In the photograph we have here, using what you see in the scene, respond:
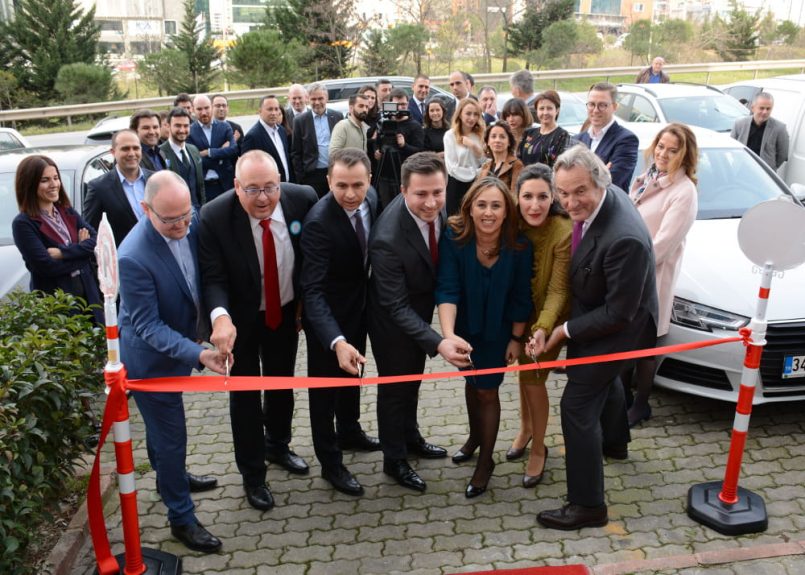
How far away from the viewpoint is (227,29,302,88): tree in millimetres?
→ 25812

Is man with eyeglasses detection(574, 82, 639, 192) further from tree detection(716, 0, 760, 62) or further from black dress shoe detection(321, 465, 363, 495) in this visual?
tree detection(716, 0, 760, 62)

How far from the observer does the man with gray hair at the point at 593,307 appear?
149 inches

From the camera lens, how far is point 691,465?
15.8 feet

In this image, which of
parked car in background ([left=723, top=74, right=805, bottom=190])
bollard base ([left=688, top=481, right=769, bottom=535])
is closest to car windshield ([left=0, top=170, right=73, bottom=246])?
bollard base ([left=688, top=481, right=769, bottom=535])

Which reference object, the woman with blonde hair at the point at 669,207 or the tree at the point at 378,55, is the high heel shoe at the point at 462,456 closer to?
the woman with blonde hair at the point at 669,207

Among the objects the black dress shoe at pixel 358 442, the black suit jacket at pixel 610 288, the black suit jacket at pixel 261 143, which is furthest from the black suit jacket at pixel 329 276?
the black suit jacket at pixel 261 143

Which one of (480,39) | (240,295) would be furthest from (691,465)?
(480,39)

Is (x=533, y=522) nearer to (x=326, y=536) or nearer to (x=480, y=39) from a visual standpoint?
(x=326, y=536)

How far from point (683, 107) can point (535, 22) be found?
66.7ft

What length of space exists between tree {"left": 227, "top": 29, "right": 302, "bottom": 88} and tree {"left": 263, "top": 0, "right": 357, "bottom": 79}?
1546 mm

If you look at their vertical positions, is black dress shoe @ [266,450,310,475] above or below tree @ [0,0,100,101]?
below

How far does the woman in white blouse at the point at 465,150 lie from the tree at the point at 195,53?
21242 millimetres

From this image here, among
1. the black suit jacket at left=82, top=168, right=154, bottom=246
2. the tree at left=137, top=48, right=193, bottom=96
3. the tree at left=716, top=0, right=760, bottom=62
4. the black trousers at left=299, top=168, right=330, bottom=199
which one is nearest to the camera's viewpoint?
the black suit jacket at left=82, top=168, right=154, bottom=246

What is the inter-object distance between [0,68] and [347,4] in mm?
12025
